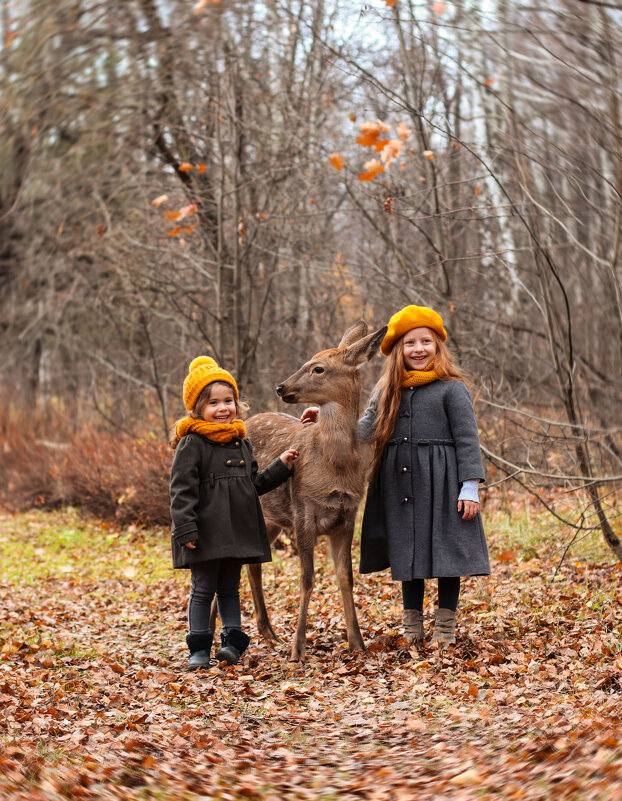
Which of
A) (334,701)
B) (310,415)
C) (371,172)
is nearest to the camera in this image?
(334,701)

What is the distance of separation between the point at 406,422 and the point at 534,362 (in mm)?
7054

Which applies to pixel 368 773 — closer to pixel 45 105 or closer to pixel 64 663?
pixel 64 663

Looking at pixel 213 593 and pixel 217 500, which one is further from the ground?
pixel 217 500

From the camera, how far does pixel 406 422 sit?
620 centimetres

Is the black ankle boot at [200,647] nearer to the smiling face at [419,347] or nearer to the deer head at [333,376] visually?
the deer head at [333,376]

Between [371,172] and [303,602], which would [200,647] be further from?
[371,172]

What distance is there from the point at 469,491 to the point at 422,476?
33 centimetres

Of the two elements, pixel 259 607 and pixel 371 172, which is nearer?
pixel 259 607

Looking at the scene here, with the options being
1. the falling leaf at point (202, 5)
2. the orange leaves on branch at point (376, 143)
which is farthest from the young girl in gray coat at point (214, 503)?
the orange leaves on branch at point (376, 143)

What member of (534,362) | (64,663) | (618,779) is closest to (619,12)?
(618,779)

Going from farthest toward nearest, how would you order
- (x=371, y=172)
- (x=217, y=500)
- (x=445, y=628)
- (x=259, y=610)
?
(x=371, y=172) < (x=259, y=610) < (x=217, y=500) < (x=445, y=628)

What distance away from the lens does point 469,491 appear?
233 inches

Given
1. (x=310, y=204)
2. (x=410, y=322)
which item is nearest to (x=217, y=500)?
(x=410, y=322)

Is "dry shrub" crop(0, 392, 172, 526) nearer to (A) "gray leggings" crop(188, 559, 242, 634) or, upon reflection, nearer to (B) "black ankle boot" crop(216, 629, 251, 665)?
(A) "gray leggings" crop(188, 559, 242, 634)
